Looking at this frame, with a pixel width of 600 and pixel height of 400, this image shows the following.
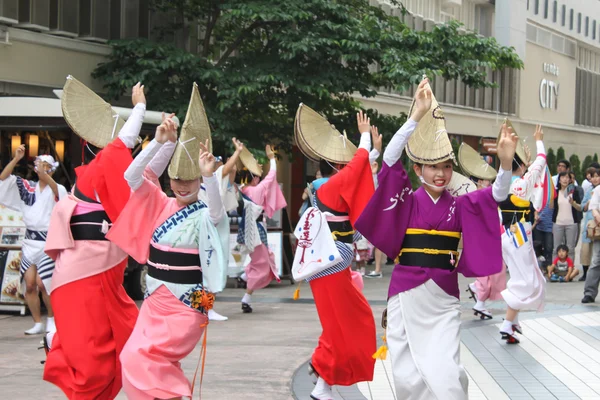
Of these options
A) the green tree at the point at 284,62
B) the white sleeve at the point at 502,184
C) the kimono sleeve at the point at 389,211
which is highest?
the green tree at the point at 284,62

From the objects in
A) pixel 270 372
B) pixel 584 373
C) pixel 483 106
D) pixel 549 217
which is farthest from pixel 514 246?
pixel 483 106

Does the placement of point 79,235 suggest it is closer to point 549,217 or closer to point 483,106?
point 549,217

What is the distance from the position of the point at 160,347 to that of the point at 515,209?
5982 millimetres

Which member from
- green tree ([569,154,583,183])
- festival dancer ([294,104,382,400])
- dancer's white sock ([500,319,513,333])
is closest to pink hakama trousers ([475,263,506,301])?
dancer's white sock ([500,319,513,333])

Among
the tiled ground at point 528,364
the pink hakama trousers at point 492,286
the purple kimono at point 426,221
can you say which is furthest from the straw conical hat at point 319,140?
the pink hakama trousers at point 492,286

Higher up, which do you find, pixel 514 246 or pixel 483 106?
pixel 483 106

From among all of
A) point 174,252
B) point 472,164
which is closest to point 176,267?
point 174,252

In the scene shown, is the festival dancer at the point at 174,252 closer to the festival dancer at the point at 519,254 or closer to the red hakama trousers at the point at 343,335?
the red hakama trousers at the point at 343,335

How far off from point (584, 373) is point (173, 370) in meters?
4.60

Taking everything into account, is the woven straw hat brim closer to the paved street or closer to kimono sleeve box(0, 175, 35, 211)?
the paved street

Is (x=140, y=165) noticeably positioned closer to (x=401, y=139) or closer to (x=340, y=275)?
(x=401, y=139)

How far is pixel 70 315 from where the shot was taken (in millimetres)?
6797

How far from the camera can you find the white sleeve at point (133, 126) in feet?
22.7

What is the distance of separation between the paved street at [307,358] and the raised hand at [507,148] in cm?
267
